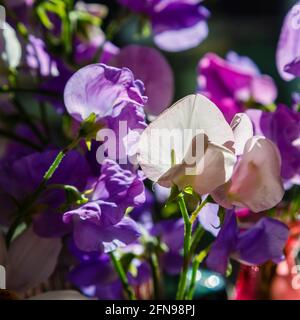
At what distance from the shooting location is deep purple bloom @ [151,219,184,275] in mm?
Answer: 547

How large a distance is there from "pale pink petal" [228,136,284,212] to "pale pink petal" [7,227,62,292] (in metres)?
0.14

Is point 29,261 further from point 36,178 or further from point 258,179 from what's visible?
point 258,179

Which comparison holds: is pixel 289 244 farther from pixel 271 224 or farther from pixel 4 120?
pixel 4 120

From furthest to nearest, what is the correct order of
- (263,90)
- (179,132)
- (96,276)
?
(263,90)
(96,276)
(179,132)

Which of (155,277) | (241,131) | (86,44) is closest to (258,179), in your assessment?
(241,131)

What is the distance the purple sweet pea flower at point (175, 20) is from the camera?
58 centimetres

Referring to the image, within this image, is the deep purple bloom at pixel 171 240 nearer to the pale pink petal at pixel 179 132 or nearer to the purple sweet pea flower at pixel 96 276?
the purple sweet pea flower at pixel 96 276

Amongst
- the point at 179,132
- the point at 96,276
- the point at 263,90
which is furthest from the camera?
the point at 263,90

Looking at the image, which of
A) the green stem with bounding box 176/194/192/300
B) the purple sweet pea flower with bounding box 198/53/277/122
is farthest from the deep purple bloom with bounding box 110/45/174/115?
the green stem with bounding box 176/194/192/300

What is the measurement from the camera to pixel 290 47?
0.46m

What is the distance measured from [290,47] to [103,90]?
13 cm

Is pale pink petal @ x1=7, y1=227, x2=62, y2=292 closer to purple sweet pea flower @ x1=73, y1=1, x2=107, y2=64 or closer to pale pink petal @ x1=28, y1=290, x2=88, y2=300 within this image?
pale pink petal @ x1=28, y1=290, x2=88, y2=300
